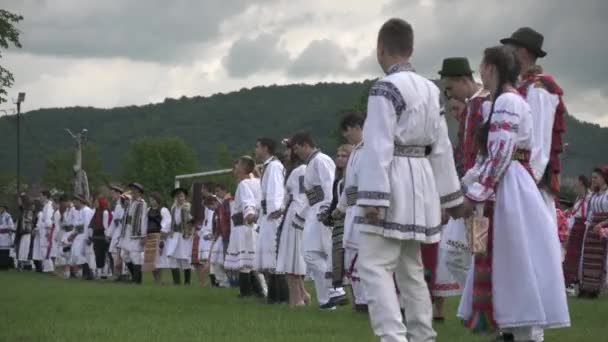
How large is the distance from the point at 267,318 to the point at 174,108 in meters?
145

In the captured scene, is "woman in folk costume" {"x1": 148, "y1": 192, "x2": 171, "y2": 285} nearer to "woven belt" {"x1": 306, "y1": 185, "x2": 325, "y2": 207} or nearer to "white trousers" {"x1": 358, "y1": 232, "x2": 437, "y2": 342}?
"woven belt" {"x1": 306, "y1": 185, "x2": 325, "y2": 207}

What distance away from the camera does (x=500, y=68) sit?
847cm

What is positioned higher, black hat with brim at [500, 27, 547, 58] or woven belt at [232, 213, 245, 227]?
black hat with brim at [500, 27, 547, 58]

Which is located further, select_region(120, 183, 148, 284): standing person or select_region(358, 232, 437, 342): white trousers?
select_region(120, 183, 148, 284): standing person

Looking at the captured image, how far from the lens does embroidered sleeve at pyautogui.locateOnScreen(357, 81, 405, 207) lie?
23.0ft

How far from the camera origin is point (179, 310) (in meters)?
14.1

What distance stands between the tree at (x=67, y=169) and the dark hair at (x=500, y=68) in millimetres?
127128

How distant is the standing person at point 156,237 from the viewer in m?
25.1

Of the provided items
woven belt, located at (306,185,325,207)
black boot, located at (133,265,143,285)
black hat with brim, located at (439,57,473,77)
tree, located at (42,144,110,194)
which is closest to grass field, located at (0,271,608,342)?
woven belt, located at (306,185,325,207)

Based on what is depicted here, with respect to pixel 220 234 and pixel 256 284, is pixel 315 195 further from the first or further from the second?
pixel 220 234

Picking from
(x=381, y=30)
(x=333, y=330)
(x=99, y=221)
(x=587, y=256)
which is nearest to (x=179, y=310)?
(x=333, y=330)

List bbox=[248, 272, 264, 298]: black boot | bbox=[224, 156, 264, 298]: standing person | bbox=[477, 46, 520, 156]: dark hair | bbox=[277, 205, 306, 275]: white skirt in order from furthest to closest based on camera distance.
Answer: bbox=[248, 272, 264, 298]: black boot, bbox=[224, 156, 264, 298]: standing person, bbox=[277, 205, 306, 275]: white skirt, bbox=[477, 46, 520, 156]: dark hair

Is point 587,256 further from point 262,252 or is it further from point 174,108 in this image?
point 174,108

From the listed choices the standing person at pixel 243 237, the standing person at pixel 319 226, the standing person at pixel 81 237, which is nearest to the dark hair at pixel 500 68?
the standing person at pixel 319 226
